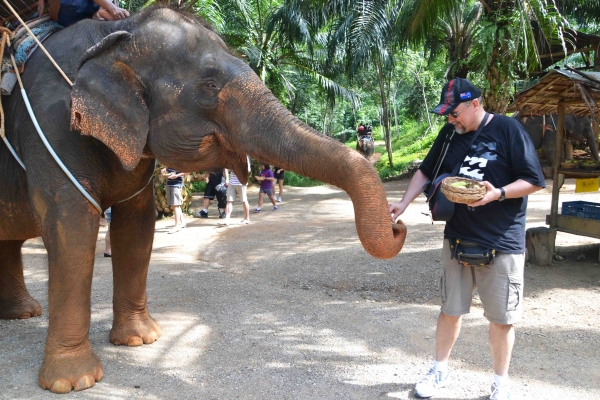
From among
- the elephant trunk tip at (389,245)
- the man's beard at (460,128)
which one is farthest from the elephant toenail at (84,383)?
the man's beard at (460,128)

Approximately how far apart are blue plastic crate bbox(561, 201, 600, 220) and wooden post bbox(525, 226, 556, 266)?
1.39ft

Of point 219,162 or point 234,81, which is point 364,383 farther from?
point 234,81

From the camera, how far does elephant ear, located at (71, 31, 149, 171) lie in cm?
321

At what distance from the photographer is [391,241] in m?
2.88

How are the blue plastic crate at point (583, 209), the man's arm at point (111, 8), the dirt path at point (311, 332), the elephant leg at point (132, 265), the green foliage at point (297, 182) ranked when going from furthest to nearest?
the green foliage at point (297, 182)
the blue plastic crate at point (583, 209)
the elephant leg at point (132, 265)
the man's arm at point (111, 8)
the dirt path at point (311, 332)

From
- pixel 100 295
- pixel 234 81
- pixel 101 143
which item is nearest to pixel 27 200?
pixel 101 143

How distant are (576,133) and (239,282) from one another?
451 inches

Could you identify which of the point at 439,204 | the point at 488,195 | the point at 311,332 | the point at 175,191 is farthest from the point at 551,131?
the point at 488,195

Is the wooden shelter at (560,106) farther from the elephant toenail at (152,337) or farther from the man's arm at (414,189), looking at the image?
the elephant toenail at (152,337)

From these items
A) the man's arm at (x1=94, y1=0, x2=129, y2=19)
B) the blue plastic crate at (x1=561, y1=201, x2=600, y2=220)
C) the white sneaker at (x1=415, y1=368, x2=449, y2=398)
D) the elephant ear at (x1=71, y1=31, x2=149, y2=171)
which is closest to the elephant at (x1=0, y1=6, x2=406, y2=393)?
the elephant ear at (x1=71, y1=31, x2=149, y2=171)

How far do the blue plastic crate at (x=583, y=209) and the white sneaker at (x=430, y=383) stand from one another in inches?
170

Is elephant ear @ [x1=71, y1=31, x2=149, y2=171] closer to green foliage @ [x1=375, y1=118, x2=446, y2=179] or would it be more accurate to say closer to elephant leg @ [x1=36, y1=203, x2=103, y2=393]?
elephant leg @ [x1=36, y1=203, x2=103, y2=393]

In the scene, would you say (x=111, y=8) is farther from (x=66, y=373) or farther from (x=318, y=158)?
(x=66, y=373)

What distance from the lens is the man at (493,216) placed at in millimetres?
3131
